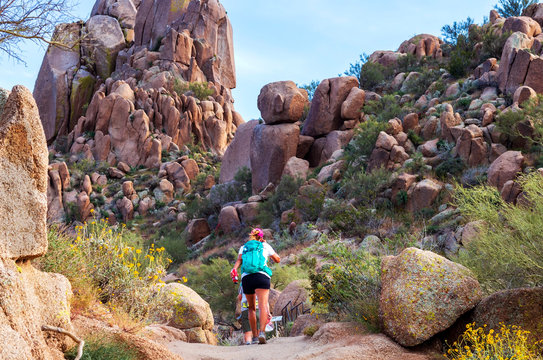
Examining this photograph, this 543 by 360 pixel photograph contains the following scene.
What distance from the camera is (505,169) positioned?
1767 cm

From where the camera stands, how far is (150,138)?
46.7m

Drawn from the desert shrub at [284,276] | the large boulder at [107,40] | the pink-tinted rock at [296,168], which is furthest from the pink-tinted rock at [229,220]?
the large boulder at [107,40]

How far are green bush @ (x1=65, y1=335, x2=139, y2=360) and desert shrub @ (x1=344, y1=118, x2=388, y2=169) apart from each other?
63.1 ft

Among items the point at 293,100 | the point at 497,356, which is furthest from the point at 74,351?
the point at 293,100

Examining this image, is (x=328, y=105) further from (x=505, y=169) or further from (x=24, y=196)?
(x=24, y=196)

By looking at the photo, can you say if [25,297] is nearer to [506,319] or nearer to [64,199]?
[506,319]

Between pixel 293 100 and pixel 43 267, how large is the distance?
25.4 metres

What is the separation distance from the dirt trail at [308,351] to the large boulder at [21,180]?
10.3ft

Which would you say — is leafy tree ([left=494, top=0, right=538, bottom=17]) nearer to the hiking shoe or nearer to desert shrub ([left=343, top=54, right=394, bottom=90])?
desert shrub ([left=343, top=54, right=394, bottom=90])

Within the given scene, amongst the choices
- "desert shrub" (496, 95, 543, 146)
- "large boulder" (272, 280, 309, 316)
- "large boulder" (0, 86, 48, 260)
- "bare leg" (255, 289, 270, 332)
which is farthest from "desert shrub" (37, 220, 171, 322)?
"desert shrub" (496, 95, 543, 146)

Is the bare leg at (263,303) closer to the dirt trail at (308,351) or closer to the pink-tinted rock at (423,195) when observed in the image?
the dirt trail at (308,351)

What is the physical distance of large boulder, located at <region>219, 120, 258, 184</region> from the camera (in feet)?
124

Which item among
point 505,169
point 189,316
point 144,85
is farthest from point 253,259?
point 144,85

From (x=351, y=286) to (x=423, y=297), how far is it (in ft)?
→ 5.89
